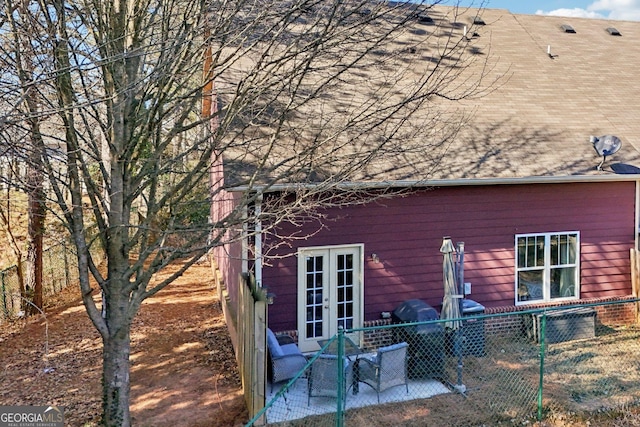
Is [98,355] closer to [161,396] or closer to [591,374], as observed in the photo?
[161,396]

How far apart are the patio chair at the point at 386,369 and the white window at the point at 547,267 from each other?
4026mm

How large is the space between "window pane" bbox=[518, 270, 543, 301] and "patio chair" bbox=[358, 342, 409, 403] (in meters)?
4.06

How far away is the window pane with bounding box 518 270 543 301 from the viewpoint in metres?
9.97

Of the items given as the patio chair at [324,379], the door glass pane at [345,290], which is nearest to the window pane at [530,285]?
the door glass pane at [345,290]

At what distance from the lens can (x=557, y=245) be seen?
33.2 ft

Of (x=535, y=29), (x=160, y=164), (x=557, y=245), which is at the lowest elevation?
(x=557, y=245)

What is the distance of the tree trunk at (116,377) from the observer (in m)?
5.85

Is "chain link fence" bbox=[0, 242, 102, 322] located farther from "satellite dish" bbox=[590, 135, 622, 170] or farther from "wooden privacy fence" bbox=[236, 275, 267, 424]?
"satellite dish" bbox=[590, 135, 622, 170]

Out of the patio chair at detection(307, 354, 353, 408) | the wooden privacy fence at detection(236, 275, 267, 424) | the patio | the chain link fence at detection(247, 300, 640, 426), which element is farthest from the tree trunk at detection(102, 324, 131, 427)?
the patio chair at detection(307, 354, 353, 408)

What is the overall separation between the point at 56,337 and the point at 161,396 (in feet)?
13.4

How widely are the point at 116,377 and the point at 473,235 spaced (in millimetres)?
6855

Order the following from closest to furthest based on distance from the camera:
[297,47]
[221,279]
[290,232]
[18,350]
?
[297,47], [290,232], [18,350], [221,279]

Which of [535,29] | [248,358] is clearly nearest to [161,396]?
[248,358]

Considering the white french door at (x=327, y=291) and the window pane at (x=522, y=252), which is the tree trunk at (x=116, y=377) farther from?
the window pane at (x=522, y=252)
